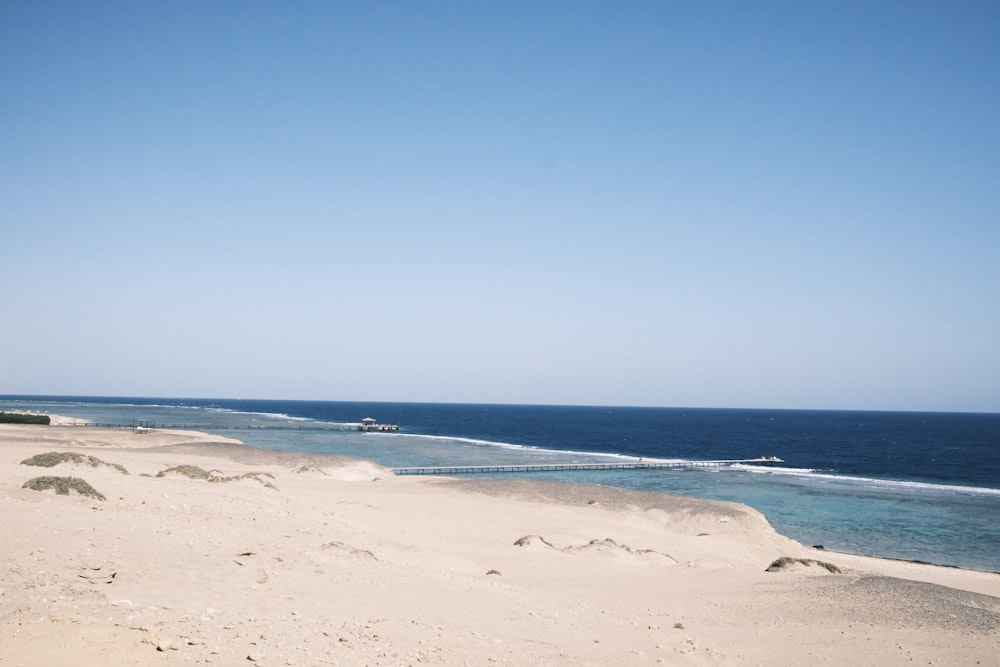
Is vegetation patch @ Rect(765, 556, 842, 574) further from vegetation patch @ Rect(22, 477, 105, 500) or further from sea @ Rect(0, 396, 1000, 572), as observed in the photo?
vegetation patch @ Rect(22, 477, 105, 500)

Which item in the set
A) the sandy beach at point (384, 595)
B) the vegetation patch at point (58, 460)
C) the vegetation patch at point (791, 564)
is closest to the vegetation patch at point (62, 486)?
the sandy beach at point (384, 595)

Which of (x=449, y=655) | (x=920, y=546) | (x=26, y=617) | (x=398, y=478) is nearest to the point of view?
(x=26, y=617)

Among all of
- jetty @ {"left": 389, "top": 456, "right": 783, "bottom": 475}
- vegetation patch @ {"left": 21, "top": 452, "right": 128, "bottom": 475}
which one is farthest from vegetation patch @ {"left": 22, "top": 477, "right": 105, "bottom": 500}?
jetty @ {"left": 389, "top": 456, "right": 783, "bottom": 475}

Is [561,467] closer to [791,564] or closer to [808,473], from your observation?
[808,473]

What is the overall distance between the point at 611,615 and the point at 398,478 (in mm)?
37713

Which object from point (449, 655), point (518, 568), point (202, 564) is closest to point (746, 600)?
point (518, 568)

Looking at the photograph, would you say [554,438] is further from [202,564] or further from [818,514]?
[202,564]

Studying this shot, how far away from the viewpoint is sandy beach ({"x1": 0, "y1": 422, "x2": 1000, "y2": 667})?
31.5ft

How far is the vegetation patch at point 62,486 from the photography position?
18.9 metres

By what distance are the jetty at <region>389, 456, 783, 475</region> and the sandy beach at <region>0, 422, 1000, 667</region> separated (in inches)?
1334

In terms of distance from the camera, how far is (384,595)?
1419 centimetres

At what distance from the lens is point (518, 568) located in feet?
69.1

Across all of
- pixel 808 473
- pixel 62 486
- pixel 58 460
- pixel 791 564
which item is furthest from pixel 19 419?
pixel 808 473

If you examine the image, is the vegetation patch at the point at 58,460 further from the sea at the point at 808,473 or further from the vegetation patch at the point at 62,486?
the sea at the point at 808,473
